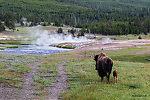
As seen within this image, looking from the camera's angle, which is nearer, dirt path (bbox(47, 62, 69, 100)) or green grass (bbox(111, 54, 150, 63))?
dirt path (bbox(47, 62, 69, 100))

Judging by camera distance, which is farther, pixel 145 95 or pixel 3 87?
pixel 3 87

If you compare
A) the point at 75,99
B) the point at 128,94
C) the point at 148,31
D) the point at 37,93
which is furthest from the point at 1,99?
the point at 148,31

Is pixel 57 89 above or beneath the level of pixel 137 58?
above

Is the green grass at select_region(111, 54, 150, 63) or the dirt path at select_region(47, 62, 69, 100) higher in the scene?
the dirt path at select_region(47, 62, 69, 100)

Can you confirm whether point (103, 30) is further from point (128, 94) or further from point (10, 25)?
point (128, 94)

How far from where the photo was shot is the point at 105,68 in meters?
18.5

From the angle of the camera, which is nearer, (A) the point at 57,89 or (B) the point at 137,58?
(A) the point at 57,89

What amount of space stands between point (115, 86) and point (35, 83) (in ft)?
21.6

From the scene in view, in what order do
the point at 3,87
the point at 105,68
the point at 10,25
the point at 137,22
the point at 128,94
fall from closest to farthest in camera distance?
the point at 128,94 < the point at 3,87 < the point at 105,68 < the point at 10,25 < the point at 137,22

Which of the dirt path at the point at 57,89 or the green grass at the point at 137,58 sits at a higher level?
the dirt path at the point at 57,89

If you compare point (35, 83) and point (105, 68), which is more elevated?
point (105, 68)

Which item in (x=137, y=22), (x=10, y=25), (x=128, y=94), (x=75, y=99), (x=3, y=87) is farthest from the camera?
(x=137, y=22)

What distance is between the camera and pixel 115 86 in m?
17.2

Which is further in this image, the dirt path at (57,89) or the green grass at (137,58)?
the green grass at (137,58)
